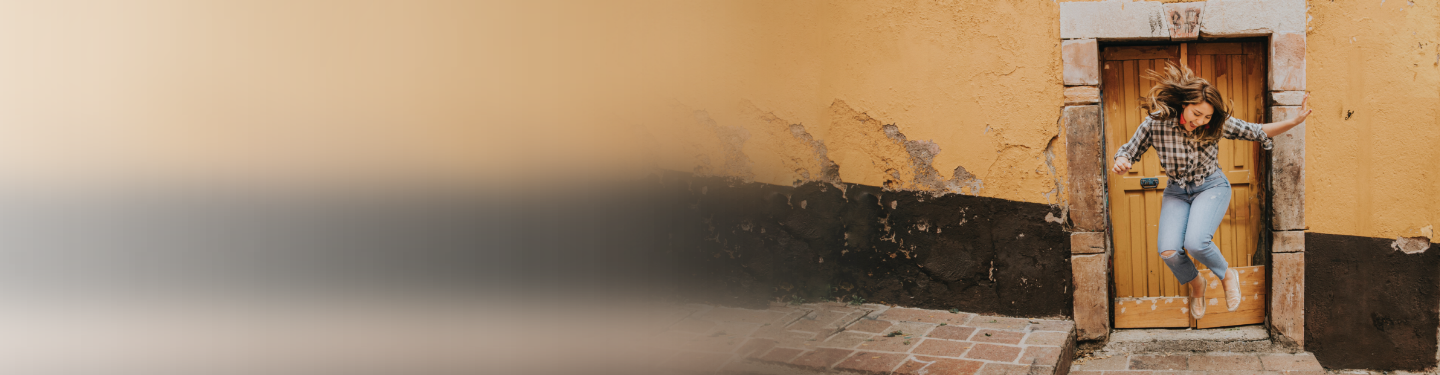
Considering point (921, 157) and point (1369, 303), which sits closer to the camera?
point (1369, 303)

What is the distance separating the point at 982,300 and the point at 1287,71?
76.5 inches

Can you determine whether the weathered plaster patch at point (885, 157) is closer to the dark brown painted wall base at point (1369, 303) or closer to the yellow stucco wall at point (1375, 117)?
the yellow stucco wall at point (1375, 117)

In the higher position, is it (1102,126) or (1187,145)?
(1102,126)

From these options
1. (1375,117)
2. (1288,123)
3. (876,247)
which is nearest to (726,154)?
(876,247)

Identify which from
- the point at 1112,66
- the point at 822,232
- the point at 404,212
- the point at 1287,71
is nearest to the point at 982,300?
the point at 822,232

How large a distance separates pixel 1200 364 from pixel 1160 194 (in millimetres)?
924

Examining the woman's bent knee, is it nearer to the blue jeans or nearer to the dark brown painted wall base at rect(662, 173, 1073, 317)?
the blue jeans

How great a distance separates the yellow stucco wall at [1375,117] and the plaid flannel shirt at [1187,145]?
1.10 ft

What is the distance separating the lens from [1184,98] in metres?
3.81

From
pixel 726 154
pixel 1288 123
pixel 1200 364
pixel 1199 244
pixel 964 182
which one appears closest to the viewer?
pixel 1288 123

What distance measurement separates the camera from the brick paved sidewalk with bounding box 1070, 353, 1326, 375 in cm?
376

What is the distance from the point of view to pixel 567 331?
1.76 metres

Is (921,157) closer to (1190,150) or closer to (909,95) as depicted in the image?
(909,95)

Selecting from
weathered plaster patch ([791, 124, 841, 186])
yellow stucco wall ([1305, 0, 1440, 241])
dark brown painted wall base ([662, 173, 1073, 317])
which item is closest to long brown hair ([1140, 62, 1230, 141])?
yellow stucco wall ([1305, 0, 1440, 241])
